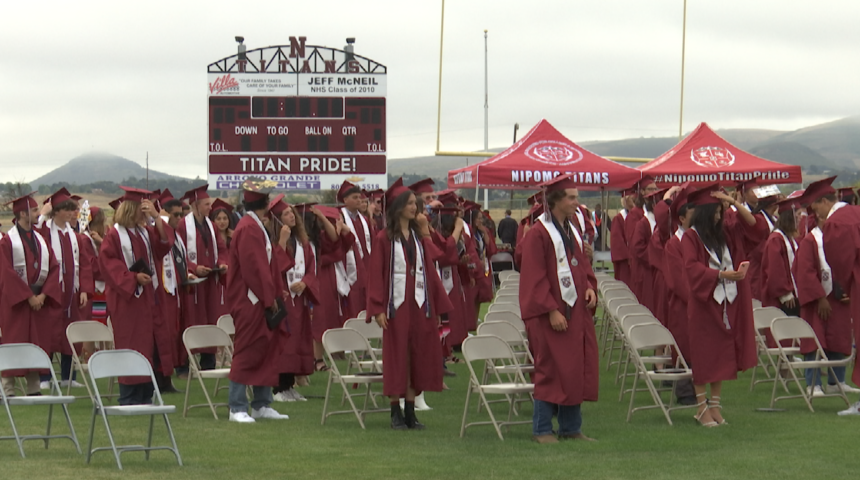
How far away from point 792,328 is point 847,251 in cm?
104

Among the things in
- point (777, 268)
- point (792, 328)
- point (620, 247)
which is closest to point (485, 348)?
point (792, 328)

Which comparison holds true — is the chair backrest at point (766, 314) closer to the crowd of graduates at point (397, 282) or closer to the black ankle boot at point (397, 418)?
the crowd of graduates at point (397, 282)

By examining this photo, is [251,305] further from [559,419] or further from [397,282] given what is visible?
[559,419]

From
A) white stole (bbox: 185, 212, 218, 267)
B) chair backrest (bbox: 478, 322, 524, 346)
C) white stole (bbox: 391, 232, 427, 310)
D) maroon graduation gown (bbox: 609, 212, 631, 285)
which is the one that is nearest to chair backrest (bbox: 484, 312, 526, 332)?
chair backrest (bbox: 478, 322, 524, 346)

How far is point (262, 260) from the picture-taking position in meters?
9.34

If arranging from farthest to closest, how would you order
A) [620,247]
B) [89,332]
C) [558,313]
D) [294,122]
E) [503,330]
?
[294,122], [620,247], [89,332], [503,330], [558,313]

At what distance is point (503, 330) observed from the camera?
10039 mm

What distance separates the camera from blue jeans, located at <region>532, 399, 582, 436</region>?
28.0 feet

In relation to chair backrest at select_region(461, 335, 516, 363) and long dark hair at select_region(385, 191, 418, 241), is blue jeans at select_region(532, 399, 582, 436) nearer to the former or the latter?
chair backrest at select_region(461, 335, 516, 363)

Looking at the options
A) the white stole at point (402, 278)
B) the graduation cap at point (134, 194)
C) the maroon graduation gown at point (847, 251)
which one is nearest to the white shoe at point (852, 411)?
the maroon graduation gown at point (847, 251)

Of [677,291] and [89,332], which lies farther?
[89,332]

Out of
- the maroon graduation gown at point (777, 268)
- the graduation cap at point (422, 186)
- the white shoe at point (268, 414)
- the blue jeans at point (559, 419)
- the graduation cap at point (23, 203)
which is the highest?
the graduation cap at point (422, 186)

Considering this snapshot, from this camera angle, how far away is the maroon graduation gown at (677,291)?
9727 mm

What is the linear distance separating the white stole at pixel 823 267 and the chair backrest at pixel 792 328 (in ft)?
1.91
